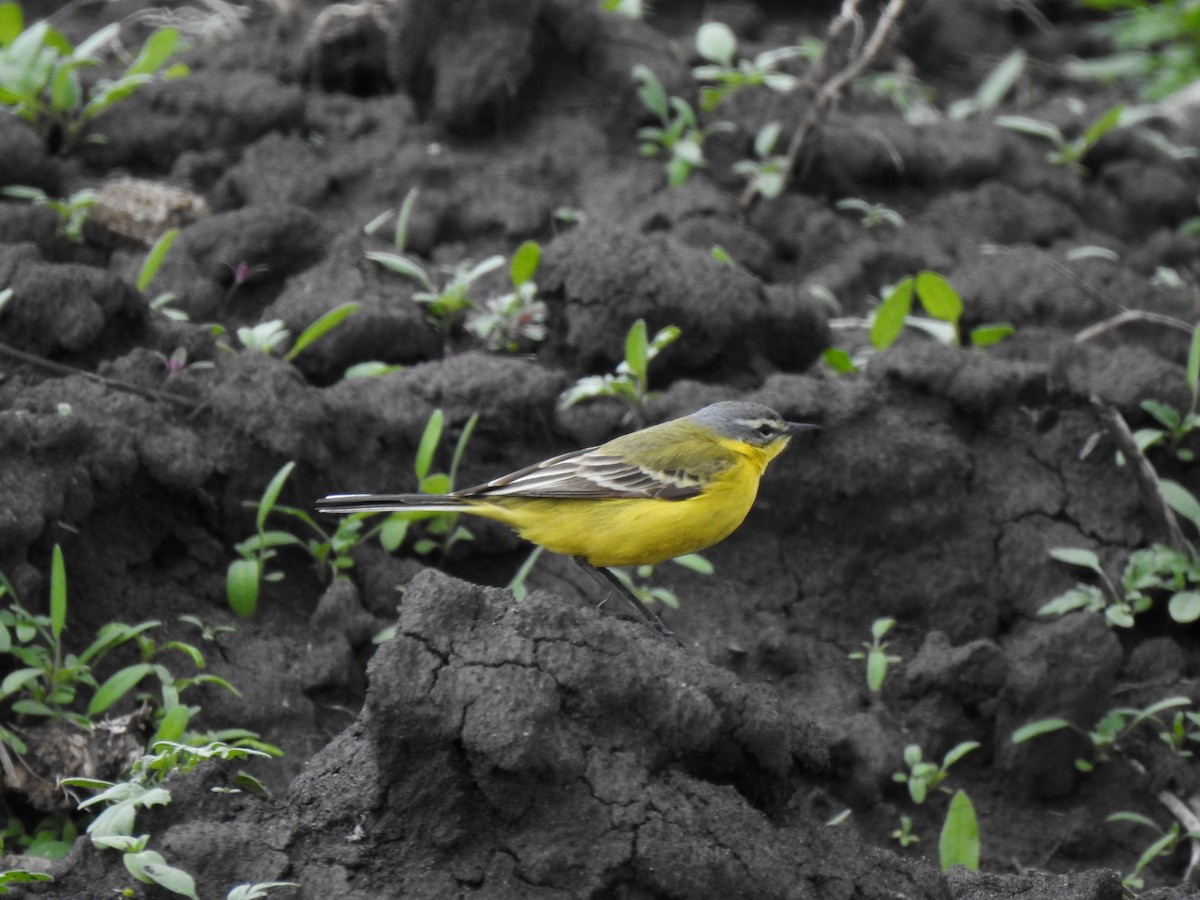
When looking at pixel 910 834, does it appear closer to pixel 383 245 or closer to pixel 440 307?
pixel 440 307

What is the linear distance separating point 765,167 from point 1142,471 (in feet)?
10.5

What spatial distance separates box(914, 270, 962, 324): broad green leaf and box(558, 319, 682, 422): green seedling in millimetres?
1435

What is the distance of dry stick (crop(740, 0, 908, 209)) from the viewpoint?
8.90 m

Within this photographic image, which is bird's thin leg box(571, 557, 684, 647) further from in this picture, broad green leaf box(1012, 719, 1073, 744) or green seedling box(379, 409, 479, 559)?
broad green leaf box(1012, 719, 1073, 744)

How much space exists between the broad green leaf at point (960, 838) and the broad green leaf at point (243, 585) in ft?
9.31

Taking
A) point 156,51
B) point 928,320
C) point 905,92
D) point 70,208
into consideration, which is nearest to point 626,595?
point 928,320

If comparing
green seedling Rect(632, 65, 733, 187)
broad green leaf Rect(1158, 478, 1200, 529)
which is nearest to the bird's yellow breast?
broad green leaf Rect(1158, 478, 1200, 529)

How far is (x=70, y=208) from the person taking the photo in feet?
25.5

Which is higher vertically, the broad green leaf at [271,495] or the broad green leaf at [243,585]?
the broad green leaf at [271,495]

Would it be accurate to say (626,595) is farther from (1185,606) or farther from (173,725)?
(1185,606)

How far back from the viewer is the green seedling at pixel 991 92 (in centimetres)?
1045

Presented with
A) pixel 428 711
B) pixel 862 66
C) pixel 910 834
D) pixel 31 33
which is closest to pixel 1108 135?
pixel 862 66

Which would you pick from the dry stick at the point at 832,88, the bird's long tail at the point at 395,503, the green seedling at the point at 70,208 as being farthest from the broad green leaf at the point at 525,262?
the green seedling at the point at 70,208

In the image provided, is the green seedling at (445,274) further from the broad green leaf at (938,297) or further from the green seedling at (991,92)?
the green seedling at (991,92)
